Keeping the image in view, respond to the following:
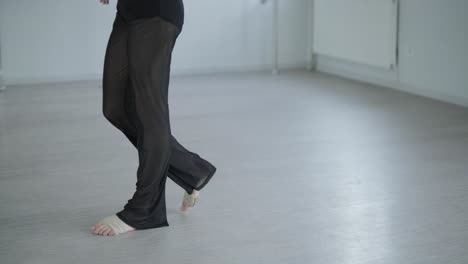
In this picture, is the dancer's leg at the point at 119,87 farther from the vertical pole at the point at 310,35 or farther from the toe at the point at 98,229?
the vertical pole at the point at 310,35

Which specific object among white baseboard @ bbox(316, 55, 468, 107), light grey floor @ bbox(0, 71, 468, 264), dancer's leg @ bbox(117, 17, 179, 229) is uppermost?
dancer's leg @ bbox(117, 17, 179, 229)

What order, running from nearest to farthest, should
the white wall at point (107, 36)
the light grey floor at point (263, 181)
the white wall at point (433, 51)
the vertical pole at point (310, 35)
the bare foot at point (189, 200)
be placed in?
the light grey floor at point (263, 181)
the bare foot at point (189, 200)
the white wall at point (433, 51)
the white wall at point (107, 36)
the vertical pole at point (310, 35)

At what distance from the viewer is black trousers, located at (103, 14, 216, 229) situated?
2.63 meters

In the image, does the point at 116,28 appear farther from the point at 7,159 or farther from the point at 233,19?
the point at 233,19

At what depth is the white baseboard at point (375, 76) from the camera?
5.27m

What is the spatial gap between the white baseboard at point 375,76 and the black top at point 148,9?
9.84 feet

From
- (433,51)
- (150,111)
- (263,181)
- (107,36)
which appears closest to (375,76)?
(433,51)

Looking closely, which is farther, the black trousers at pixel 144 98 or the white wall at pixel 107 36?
the white wall at pixel 107 36

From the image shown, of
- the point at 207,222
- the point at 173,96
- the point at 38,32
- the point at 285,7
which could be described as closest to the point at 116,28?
the point at 207,222

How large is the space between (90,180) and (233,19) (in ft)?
12.4

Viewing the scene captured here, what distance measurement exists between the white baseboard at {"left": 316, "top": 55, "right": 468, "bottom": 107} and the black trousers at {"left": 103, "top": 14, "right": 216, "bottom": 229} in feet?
9.77

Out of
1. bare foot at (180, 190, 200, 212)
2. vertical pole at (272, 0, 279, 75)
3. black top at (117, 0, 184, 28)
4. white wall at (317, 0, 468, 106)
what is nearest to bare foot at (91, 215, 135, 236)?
bare foot at (180, 190, 200, 212)

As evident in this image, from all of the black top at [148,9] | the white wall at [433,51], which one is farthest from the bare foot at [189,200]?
the white wall at [433,51]

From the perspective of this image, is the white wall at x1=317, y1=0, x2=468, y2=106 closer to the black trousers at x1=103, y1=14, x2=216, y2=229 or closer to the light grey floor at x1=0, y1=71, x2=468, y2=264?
the light grey floor at x1=0, y1=71, x2=468, y2=264
